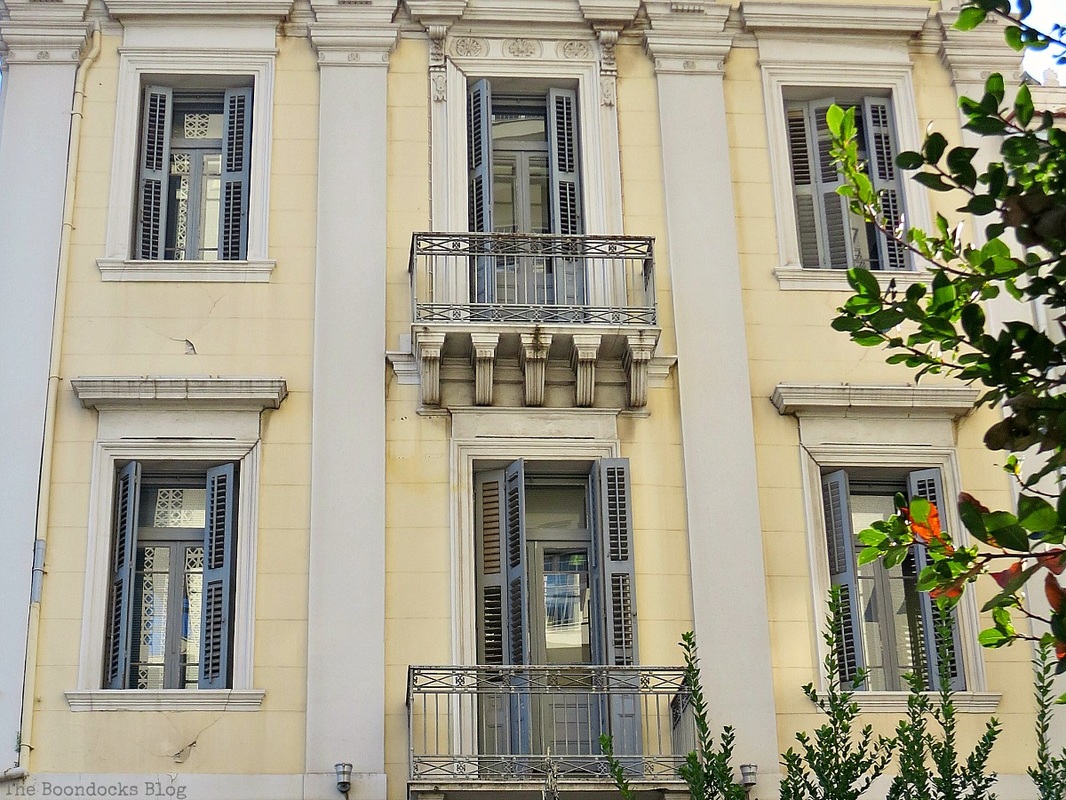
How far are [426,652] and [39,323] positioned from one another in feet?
14.1

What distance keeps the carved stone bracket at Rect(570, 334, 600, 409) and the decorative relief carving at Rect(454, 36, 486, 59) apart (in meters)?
3.28

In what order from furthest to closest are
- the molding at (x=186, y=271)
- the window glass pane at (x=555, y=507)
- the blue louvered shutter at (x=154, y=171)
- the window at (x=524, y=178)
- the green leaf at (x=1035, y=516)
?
the blue louvered shutter at (x=154, y=171) < the window at (x=524, y=178) < the molding at (x=186, y=271) < the window glass pane at (x=555, y=507) < the green leaf at (x=1035, y=516)

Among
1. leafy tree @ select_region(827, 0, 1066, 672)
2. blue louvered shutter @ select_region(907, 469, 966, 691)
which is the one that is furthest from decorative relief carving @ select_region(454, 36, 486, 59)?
leafy tree @ select_region(827, 0, 1066, 672)

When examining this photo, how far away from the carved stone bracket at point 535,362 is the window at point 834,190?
Result: 2.81m

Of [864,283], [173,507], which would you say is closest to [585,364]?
[173,507]

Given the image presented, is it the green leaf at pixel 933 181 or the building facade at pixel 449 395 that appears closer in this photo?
the green leaf at pixel 933 181

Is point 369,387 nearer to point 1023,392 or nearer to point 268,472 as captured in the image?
point 268,472

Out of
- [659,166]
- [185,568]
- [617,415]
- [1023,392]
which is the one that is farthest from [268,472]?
[1023,392]

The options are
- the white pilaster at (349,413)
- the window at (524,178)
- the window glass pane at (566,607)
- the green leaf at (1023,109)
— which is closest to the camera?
the green leaf at (1023,109)

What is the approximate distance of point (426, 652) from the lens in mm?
12898

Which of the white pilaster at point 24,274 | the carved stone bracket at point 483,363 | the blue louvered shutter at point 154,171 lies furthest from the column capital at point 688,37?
the white pilaster at point 24,274

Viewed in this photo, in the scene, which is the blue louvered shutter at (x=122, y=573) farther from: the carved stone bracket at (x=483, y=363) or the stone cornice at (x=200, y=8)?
the stone cornice at (x=200, y=8)

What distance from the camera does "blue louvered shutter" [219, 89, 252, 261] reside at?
1456 cm

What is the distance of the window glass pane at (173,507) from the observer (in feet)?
44.5
